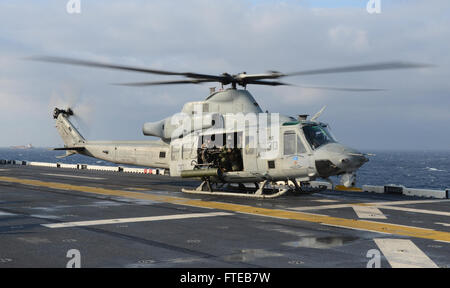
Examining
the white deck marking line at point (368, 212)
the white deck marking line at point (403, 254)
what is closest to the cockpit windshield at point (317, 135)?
the white deck marking line at point (368, 212)

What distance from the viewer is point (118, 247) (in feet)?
32.6

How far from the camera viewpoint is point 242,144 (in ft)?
66.8

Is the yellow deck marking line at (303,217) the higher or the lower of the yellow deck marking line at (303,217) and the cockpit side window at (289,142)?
the lower

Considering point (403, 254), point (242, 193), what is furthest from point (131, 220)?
point (242, 193)

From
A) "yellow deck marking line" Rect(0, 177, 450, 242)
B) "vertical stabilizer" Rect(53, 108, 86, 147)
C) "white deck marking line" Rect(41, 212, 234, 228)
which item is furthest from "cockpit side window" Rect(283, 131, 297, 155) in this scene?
"vertical stabilizer" Rect(53, 108, 86, 147)

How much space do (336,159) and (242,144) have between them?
4507 mm

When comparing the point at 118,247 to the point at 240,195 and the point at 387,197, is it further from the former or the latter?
the point at 387,197

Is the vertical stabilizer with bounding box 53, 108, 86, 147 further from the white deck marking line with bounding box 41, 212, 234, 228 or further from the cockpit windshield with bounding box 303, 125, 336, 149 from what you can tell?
the white deck marking line with bounding box 41, 212, 234, 228

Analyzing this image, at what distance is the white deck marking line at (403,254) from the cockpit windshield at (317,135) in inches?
301

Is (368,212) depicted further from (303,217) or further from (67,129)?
(67,129)

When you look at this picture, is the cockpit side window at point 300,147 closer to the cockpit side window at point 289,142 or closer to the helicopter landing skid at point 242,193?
the cockpit side window at point 289,142

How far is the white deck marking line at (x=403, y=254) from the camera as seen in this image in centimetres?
867

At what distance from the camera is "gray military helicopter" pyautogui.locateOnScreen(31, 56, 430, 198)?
1831cm
